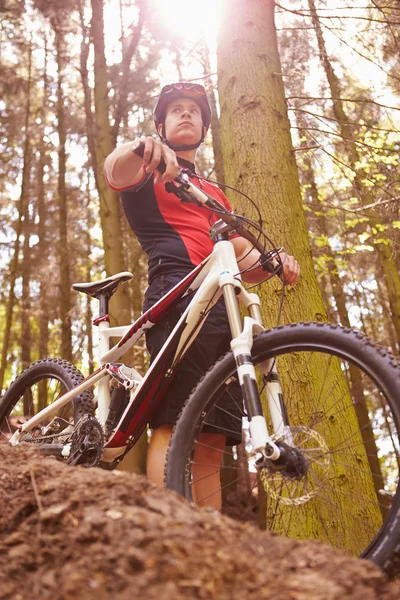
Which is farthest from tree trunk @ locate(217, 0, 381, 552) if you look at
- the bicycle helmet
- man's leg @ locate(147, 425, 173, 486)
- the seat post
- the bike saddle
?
the seat post

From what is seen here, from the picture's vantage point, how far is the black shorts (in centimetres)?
287

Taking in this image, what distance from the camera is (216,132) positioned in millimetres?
10578

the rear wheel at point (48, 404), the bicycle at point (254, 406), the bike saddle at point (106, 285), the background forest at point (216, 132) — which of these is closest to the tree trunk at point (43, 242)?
the background forest at point (216, 132)

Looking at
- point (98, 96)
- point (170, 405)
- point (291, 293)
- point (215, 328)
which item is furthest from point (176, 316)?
point (98, 96)

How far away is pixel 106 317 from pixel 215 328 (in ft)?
3.14

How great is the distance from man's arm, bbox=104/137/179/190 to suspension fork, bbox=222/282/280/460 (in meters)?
0.61

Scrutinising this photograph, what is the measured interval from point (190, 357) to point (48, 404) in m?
1.51

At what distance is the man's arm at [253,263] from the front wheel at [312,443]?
1.75ft

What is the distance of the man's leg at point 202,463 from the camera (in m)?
2.80

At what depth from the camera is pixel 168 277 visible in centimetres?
308

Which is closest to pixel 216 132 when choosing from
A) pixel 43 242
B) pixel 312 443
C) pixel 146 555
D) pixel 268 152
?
pixel 43 242

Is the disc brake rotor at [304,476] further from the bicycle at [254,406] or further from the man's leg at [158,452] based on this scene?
the man's leg at [158,452]

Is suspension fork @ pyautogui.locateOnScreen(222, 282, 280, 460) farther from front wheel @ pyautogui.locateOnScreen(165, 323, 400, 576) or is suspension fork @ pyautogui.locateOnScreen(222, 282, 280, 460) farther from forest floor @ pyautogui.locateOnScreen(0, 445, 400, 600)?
forest floor @ pyautogui.locateOnScreen(0, 445, 400, 600)

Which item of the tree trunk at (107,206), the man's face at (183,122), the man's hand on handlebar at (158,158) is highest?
Result: the tree trunk at (107,206)
